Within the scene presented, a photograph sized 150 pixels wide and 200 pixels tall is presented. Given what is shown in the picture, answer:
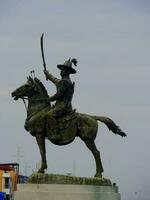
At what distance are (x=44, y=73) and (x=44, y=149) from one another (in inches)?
85.3

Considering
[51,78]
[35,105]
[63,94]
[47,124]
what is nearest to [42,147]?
[47,124]

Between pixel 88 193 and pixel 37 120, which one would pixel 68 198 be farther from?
pixel 37 120

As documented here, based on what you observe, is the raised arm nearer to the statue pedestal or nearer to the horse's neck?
the horse's neck

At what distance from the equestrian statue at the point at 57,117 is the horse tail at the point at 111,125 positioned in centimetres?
20

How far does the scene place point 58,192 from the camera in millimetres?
23078

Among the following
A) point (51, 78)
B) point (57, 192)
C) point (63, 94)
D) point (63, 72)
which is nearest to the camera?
point (57, 192)

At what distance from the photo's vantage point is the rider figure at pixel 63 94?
23703 mm

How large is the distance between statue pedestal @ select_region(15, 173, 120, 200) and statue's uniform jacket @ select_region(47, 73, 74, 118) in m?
2.03

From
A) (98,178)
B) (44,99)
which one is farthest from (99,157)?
(44,99)

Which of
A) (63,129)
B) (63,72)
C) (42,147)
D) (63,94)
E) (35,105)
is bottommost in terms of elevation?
(42,147)

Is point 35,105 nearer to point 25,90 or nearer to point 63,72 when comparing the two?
point 25,90

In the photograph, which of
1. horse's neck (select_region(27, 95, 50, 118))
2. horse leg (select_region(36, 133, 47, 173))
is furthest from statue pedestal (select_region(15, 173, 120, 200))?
horse's neck (select_region(27, 95, 50, 118))

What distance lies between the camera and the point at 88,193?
23.3 meters

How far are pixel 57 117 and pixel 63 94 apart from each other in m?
0.66
